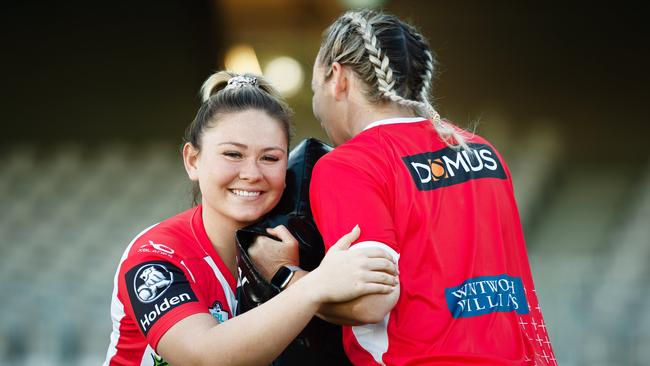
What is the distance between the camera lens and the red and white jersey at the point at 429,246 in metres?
1.93

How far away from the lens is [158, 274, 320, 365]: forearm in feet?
6.31

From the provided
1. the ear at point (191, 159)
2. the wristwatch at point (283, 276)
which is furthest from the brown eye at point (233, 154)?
the wristwatch at point (283, 276)

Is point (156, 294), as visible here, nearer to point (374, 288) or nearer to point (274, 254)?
point (274, 254)

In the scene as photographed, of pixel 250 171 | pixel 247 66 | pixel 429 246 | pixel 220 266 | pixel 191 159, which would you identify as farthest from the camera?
pixel 247 66

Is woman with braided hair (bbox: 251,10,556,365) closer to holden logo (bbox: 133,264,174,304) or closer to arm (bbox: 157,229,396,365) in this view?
arm (bbox: 157,229,396,365)

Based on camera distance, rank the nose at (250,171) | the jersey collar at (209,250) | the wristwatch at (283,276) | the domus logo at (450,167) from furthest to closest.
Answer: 1. the jersey collar at (209,250)
2. the nose at (250,171)
3. the wristwatch at (283,276)
4. the domus logo at (450,167)

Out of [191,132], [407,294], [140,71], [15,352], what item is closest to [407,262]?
[407,294]

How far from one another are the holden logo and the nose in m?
0.35

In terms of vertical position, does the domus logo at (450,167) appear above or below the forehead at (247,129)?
below

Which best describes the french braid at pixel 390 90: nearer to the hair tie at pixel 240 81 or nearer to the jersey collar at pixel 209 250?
the hair tie at pixel 240 81

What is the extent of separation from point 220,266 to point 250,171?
0.32 m

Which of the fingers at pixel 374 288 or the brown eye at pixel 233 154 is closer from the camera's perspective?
the fingers at pixel 374 288

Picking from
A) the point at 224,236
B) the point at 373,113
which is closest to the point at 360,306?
the point at 373,113

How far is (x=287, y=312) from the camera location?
1.93 m
